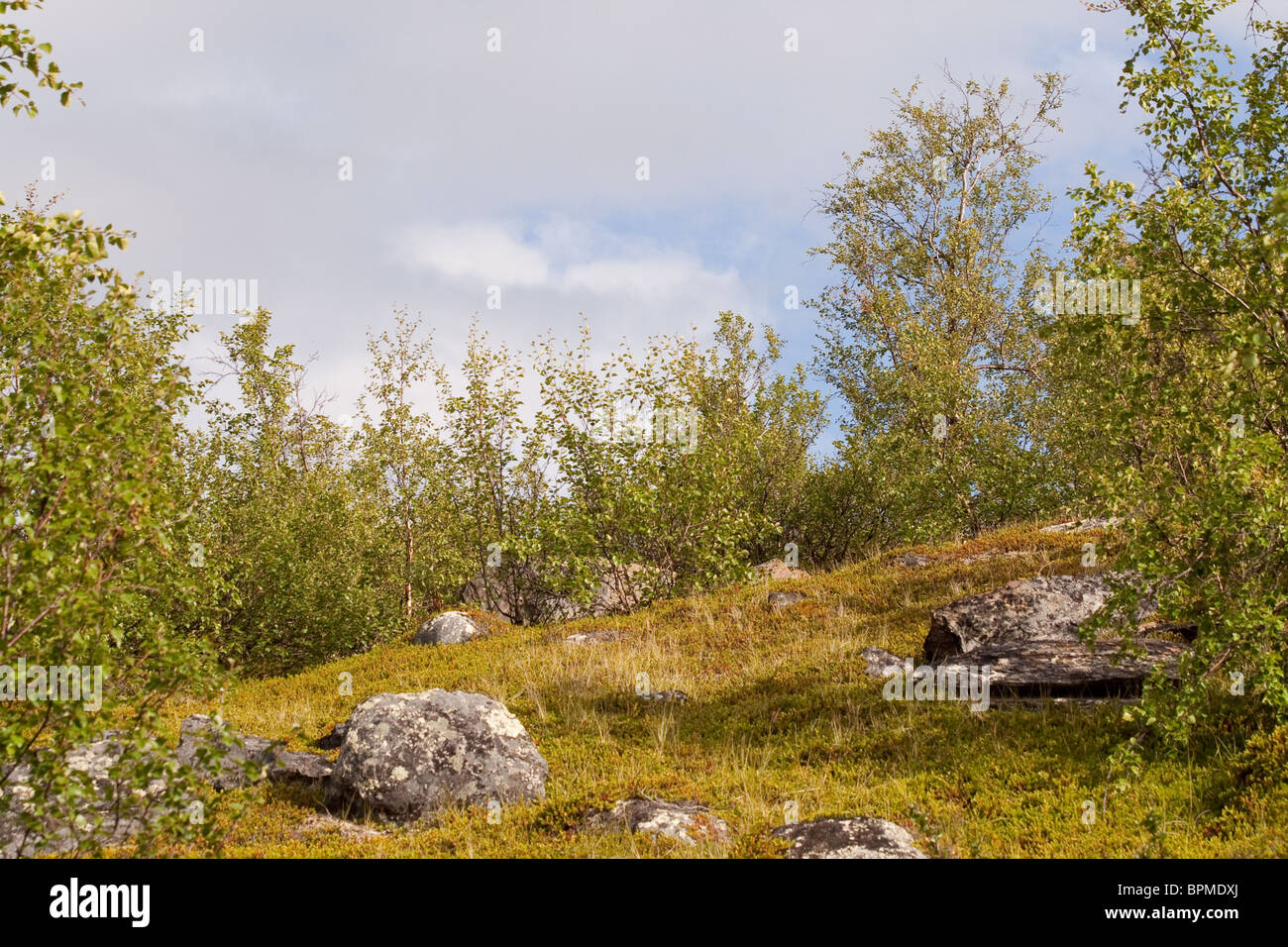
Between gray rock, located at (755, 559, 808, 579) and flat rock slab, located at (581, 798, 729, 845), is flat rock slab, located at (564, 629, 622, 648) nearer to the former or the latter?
gray rock, located at (755, 559, 808, 579)

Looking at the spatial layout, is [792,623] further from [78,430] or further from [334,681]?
[78,430]

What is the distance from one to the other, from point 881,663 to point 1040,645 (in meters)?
2.70

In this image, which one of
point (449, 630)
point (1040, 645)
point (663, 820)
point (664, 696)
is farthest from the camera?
point (449, 630)

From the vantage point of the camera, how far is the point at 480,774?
12211mm

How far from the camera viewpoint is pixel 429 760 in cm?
1226

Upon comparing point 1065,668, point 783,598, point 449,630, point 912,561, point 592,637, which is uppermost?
point 912,561

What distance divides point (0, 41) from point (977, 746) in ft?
44.5

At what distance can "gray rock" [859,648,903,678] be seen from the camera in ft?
54.2

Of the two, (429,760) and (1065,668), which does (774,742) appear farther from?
(429,760)

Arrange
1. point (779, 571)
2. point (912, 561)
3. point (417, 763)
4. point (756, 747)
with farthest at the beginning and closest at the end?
point (779, 571), point (912, 561), point (756, 747), point (417, 763)

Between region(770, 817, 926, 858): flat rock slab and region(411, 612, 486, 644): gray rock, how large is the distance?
15151 mm

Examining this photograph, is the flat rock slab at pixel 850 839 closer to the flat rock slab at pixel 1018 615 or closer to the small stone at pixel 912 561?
the flat rock slab at pixel 1018 615

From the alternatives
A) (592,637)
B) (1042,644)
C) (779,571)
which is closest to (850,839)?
(1042,644)
